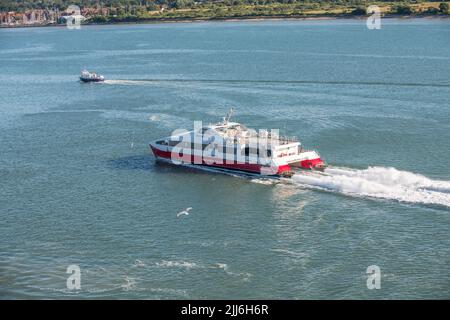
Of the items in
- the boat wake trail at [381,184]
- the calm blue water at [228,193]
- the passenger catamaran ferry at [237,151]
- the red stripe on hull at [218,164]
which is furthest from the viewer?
A: the red stripe on hull at [218,164]

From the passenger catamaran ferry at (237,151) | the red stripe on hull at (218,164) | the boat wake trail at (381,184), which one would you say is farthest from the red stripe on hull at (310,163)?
the red stripe on hull at (218,164)

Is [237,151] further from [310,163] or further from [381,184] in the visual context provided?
[381,184]

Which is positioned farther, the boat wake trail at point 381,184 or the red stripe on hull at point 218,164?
the red stripe on hull at point 218,164

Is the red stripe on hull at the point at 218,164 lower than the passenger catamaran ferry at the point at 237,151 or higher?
lower

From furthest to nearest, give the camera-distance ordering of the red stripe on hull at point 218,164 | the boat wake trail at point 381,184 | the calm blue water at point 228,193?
the red stripe on hull at point 218,164 < the boat wake trail at point 381,184 < the calm blue water at point 228,193

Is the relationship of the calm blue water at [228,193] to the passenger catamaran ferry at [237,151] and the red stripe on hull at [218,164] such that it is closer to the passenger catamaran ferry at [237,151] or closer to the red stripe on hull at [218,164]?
the red stripe on hull at [218,164]

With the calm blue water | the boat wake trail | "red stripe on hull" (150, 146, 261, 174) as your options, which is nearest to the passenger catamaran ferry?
"red stripe on hull" (150, 146, 261, 174)

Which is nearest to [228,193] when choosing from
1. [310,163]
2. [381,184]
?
[310,163]
